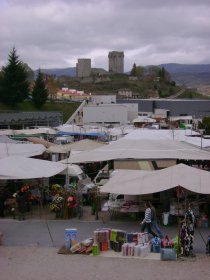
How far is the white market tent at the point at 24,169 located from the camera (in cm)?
1614

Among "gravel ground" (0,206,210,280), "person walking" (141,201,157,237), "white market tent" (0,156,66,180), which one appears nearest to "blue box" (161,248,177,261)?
"gravel ground" (0,206,210,280)

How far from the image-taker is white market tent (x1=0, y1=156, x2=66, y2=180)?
16.1 m

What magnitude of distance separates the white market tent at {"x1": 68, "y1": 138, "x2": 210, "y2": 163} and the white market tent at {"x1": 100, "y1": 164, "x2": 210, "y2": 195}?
387 cm

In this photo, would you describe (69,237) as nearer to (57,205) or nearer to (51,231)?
(51,231)

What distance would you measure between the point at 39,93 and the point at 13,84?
5761 mm

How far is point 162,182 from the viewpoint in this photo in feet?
48.9

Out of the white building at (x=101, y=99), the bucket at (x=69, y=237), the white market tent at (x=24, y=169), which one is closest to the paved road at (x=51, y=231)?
the bucket at (x=69, y=237)

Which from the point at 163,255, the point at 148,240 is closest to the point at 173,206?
the point at 148,240

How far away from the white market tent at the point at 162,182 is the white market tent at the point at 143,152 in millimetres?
3868

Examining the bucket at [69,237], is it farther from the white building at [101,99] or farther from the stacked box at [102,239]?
the white building at [101,99]

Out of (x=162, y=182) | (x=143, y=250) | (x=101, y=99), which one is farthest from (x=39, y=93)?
(x=143, y=250)

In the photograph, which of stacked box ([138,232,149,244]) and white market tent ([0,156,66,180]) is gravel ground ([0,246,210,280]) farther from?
white market tent ([0,156,66,180])

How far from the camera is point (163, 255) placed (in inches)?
461

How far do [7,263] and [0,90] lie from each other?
54.8 m
